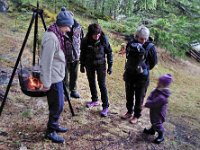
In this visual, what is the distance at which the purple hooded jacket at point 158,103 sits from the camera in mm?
5422

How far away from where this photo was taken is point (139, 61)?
5.76m

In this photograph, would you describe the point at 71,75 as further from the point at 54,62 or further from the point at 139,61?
the point at 54,62

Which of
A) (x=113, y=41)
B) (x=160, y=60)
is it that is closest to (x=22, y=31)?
(x=113, y=41)

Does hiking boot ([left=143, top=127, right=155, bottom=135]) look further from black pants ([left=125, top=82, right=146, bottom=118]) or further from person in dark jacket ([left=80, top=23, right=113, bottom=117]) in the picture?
person in dark jacket ([left=80, top=23, right=113, bottom=117])

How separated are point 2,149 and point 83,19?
10.0 metres

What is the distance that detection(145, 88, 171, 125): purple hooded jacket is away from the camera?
17.8ft

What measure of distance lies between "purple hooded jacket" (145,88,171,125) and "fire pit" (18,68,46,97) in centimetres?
187

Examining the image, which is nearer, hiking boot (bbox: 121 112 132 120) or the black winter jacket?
the black winter jacket

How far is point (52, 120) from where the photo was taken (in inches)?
199

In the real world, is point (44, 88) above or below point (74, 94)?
above


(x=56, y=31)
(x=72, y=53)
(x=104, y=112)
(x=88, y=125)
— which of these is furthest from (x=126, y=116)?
(x=56, y=31)

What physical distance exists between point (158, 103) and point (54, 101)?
179 centimetres

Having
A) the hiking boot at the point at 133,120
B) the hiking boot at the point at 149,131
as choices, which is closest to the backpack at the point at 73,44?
the hiking boot at the point at 133,120

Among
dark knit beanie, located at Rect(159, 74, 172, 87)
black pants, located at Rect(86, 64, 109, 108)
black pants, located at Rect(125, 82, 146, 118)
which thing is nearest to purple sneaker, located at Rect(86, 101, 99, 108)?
black pants, located at Rect(86, 64, 109, 108)
